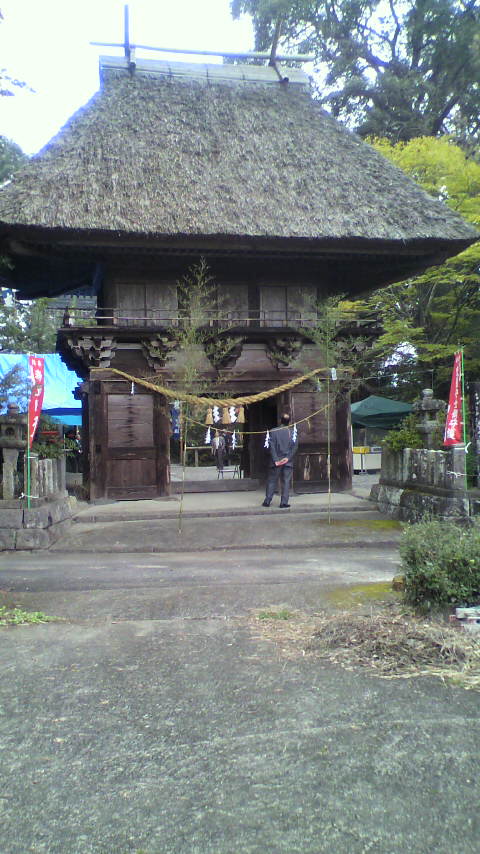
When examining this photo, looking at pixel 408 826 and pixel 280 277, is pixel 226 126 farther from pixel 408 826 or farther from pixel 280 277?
pixel 408 826

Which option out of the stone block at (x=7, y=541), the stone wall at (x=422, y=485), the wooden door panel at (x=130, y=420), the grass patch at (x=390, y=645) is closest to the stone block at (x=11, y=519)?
the stone block at (x=7, y=541)

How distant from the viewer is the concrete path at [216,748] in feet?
8.13

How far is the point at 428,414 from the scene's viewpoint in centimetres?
1145

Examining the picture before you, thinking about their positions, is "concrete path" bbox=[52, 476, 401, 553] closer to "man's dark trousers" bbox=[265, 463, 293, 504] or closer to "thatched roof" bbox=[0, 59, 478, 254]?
"man's dark trousers" bbox=[265, 463, 293, 504]

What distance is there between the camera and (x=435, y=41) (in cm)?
2673

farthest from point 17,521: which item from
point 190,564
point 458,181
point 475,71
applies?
point 475,71

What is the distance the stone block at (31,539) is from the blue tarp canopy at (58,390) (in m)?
10.5

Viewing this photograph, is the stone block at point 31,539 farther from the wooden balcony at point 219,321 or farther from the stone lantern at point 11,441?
the wooden balcony at point 219,321

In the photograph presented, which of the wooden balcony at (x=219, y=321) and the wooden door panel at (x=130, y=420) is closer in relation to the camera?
the wooden balcony at (x=219, y=321)

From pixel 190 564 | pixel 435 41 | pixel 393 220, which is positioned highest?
pixel 435 41

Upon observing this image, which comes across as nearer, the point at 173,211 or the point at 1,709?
the point at 1,709

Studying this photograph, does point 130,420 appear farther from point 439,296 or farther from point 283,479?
point 439,296

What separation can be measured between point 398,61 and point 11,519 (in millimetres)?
27755

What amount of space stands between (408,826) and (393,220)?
41.7 ft
